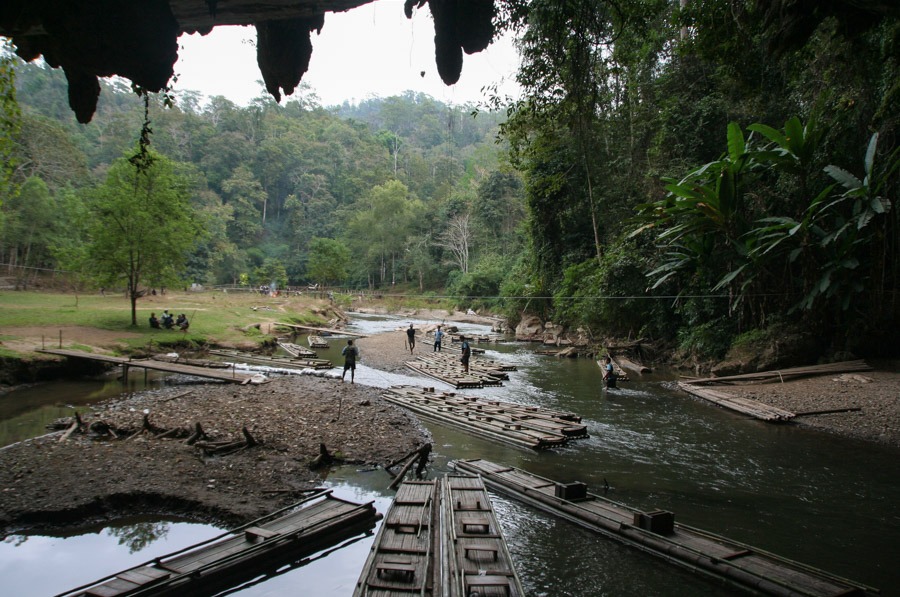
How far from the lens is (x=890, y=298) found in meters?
15.5

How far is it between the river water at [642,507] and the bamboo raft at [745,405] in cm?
30

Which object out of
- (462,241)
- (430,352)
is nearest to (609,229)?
(430,352)

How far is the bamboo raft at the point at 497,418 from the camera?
1216 centimetres

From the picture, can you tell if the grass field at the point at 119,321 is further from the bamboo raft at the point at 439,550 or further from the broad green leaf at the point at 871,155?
the broad green leaf at the point at 871,155

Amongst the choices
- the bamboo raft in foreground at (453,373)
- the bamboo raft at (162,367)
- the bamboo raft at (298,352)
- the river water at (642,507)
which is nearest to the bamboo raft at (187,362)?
the bamboo raft at (162,367)

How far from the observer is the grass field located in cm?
2228

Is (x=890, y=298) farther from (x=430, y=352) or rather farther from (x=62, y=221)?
(x=62, y=221)

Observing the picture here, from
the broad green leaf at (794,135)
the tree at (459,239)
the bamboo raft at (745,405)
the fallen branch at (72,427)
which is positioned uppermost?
the tree at (459,239)

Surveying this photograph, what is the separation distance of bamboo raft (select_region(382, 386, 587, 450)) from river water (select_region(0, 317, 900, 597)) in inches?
13.5

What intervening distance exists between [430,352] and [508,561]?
73.1 feet

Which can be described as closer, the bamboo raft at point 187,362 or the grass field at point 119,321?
the bamboo raft at point 187,362

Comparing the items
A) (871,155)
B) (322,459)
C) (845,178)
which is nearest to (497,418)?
(322,459)

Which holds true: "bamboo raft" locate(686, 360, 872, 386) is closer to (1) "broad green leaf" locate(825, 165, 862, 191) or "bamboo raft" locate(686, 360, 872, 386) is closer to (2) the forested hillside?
(1) "broad green leaf" locate(825, 165, 862, 191)

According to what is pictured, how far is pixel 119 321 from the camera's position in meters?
27.5
